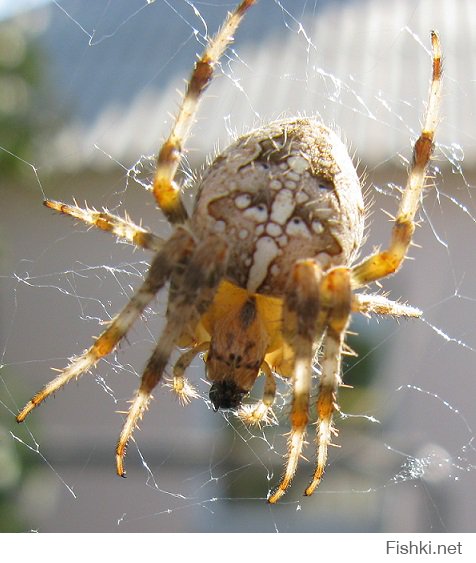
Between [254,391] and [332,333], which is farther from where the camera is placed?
[254,391]

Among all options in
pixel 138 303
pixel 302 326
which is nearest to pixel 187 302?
pixel 138 303

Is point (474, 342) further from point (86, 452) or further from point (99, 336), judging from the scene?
point (99, 336)

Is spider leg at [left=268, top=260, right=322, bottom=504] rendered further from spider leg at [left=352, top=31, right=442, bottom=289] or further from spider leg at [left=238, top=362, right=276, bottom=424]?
spider leg at [left=238, top=362, right=276, bottom=424]

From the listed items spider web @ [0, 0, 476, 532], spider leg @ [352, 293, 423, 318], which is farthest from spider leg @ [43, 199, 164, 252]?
spider web @ [0, 0, 476, 532]

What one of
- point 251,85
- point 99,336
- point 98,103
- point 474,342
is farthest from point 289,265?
point 98,103

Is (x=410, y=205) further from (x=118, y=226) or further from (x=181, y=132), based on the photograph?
(x=118, y=226)
